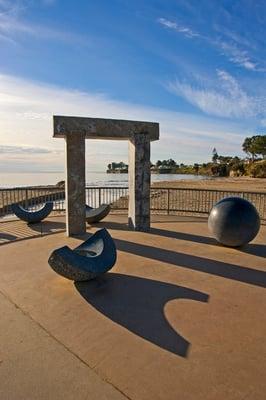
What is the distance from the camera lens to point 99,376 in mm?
3291

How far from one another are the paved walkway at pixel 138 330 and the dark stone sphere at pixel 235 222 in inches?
23.7

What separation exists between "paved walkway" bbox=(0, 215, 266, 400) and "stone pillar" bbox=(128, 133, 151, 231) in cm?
300

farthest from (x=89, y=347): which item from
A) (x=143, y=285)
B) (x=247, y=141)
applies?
A: (x=247, y=141)

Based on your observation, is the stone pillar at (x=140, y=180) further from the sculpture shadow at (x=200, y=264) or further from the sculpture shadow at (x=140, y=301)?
the sculpture shadow at (x=140, y=301)

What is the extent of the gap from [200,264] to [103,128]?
16.9 ft

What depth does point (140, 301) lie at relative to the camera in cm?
511

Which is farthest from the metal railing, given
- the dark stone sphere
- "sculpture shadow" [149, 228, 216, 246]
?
the dark stone sphere

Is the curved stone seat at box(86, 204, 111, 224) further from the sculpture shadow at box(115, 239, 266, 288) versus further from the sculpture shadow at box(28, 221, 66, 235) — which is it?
the sculpture shadow at box(115, 239, 266, 288)

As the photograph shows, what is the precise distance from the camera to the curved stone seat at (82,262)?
17.2 ft

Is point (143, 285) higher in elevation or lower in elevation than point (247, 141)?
lower

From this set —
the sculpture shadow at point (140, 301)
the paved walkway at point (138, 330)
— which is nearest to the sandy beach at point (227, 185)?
the paved walkway at point (138, 330)

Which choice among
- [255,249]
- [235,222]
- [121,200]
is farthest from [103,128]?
[121,200]

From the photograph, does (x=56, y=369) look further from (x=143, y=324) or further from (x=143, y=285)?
(x=143, y=285)

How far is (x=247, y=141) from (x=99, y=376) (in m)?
113
